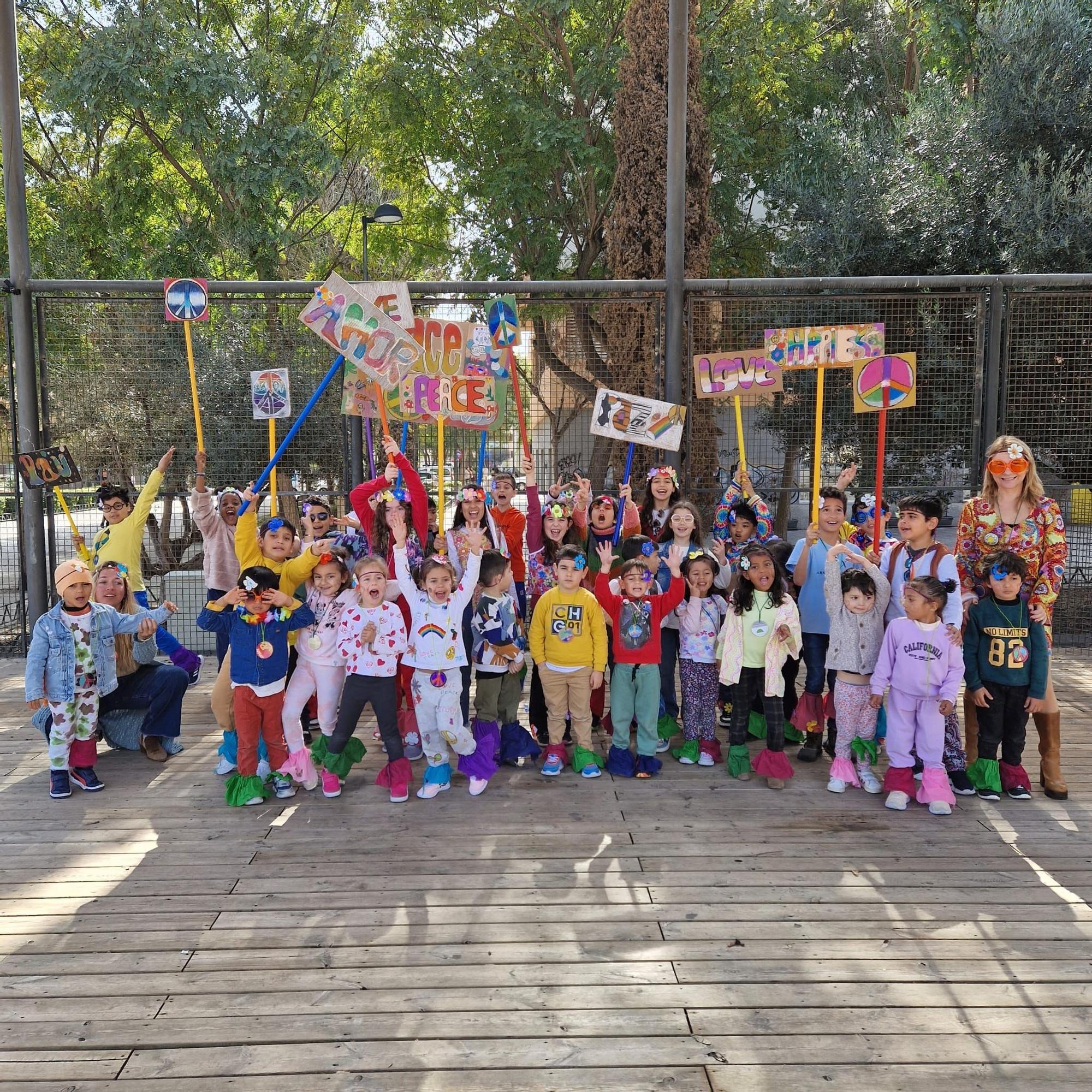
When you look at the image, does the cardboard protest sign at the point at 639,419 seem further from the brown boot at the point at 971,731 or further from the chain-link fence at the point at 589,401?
the brown boot at the point at 971,731

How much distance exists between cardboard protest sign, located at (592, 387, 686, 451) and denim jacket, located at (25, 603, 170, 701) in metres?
3.43

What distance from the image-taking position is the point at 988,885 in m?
4.05

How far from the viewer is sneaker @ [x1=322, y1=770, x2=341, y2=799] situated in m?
5.07

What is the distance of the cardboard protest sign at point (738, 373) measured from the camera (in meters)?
6.39

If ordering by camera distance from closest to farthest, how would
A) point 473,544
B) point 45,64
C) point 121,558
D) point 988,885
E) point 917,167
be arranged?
point 988,885, point 473,544, point 121,558, point 917,167, point 45,64

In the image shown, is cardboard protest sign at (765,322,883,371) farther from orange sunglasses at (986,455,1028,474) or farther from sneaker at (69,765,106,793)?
sneaker at (69,765,106,793)

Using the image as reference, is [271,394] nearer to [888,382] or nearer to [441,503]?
[441,503]

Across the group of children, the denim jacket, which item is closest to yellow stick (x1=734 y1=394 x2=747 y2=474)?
the group of children

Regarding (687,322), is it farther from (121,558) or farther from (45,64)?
(45,64)

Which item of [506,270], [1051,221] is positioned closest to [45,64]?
[506,270]

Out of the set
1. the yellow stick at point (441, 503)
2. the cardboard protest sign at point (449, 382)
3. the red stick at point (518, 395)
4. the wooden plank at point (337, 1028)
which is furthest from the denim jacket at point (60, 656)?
the red stick at point (518, 395)

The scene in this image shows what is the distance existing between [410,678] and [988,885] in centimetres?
322

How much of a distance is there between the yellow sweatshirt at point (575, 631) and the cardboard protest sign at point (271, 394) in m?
2.51

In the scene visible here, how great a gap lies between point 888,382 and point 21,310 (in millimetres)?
6388
